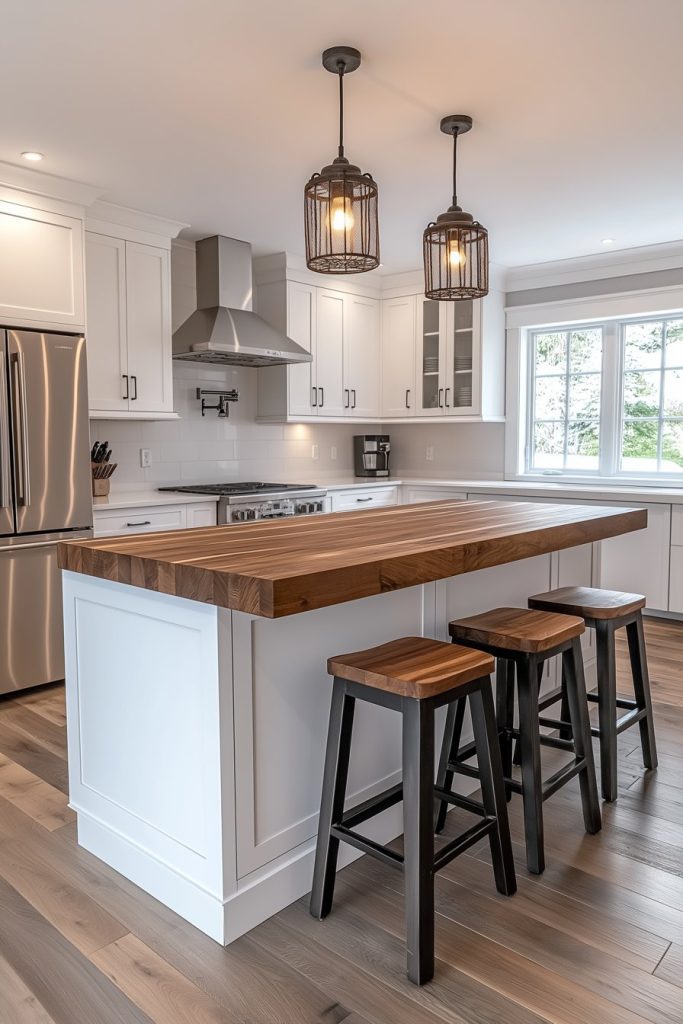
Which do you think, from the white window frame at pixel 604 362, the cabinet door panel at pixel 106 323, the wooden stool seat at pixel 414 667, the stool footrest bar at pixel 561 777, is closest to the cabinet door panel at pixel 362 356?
the white window frame at pixel 604 362

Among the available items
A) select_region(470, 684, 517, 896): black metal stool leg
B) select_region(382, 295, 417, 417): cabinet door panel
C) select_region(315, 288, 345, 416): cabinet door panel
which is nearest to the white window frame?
select_region(382, 295, 417, 417): cabinet door panel

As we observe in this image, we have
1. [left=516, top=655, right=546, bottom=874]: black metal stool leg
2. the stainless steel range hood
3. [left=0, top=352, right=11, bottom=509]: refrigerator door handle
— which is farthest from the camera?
the stainless steel range hood

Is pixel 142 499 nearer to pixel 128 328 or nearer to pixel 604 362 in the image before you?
pixel 128 328

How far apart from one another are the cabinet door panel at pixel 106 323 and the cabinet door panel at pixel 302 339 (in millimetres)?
1336

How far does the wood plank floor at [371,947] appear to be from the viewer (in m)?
1.53

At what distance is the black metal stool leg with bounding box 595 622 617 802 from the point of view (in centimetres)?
238

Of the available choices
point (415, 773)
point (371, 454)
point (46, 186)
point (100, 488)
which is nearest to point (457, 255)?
point (415, 773)

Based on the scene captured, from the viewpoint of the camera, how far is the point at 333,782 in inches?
69.0

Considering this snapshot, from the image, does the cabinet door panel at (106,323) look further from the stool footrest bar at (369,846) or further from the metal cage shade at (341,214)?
the stool footrest bar at (369,846)

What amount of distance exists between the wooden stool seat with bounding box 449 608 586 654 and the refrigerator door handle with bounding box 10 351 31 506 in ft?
7.47

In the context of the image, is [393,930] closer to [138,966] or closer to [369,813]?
[369,813]

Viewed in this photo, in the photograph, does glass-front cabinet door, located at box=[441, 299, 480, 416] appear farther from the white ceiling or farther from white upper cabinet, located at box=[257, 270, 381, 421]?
the white ceiling

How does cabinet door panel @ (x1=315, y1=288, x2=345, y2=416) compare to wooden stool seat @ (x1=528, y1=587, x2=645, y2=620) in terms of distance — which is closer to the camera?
wooden stool seat @ (x1=528, y1=587, x2=645, y2=620)

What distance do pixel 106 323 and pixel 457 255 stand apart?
7.10ft
